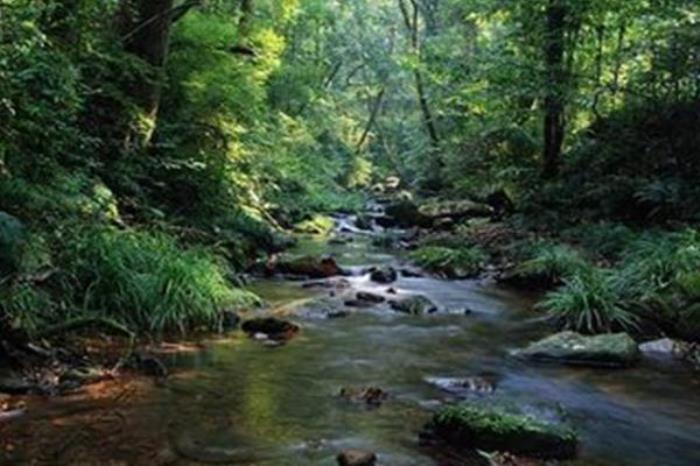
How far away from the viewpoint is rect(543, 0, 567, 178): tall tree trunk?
17.6 metres

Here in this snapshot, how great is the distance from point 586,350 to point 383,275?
5.54m

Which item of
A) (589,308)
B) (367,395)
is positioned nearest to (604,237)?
(589,308)

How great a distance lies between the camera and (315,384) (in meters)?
7.44

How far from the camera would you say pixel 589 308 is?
10281 millimetres

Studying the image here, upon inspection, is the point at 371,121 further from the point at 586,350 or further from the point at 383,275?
the point at 586,350

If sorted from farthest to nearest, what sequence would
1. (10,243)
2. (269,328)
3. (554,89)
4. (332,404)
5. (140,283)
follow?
1. (554,89)
2. (269,328)
3. (140,283)
4. (332,404)
5. (10,243)

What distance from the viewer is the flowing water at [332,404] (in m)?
5.60

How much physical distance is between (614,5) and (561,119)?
3.63m

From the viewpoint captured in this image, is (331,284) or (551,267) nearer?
(331,284)

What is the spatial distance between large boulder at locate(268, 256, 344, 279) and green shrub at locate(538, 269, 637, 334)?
427 centimetres

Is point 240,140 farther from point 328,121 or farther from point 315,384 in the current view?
point 328,121

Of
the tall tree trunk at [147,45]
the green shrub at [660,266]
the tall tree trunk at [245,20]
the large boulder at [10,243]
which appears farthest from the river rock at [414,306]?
the tall tree trunk at [245,20]

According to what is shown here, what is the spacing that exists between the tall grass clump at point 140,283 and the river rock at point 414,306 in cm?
258

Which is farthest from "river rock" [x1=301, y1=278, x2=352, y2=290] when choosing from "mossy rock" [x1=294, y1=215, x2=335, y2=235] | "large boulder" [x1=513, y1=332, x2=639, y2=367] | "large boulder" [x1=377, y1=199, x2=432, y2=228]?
"large boulder" [x1=377, y1=199, x2=432, y2=228]
